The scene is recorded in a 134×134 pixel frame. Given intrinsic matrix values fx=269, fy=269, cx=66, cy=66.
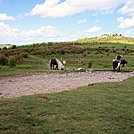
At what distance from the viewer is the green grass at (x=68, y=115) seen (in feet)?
27.2

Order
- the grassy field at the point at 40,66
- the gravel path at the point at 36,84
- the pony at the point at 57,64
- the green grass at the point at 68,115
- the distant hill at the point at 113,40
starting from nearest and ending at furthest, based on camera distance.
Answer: the green grass at the point at 68,115 < the gravel path at the point at 36,84 < the grassy field at the point at 40,66 < the pony at the point at 57,64 < the distant hill at the point at 113,40

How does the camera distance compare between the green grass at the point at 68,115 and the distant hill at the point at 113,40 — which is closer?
the green grass at the point at 68,115

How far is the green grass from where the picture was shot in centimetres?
828

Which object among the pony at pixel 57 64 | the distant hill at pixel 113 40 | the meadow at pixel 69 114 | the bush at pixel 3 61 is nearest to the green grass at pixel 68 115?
the meadow at pixel 69 114

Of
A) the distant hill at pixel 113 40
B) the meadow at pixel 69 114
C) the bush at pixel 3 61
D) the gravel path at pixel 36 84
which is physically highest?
the distant hill at pixel 113 40

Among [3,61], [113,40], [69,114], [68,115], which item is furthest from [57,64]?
[113,40]

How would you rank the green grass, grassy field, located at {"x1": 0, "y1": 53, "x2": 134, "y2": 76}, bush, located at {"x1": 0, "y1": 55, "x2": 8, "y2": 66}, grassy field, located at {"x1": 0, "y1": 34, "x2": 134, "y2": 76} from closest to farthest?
the green grass, grassy field, located at {"x1": 0, "y1": 53, "x2": 134, "y2": 76}, grassy field, located at {"x1": 0, "y1": 34, "x2": 134, "y2": 76}, bush, located at {"x1": 0, "y1": 55, "x2": 8, "y2": 66}

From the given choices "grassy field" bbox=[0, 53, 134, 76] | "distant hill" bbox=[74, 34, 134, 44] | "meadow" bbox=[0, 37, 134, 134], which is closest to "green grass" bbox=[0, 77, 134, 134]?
"meadow" bbox=[0, 37, 134, 134]

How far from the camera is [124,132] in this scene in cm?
834

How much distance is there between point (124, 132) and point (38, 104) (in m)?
3.96

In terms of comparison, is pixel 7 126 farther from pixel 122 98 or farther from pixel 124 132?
pixel 122 98

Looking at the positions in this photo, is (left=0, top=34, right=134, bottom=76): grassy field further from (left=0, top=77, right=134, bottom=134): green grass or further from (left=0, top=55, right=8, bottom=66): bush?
(left=0, top=77, right=134, bottom=134): green grass

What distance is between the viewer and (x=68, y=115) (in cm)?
955

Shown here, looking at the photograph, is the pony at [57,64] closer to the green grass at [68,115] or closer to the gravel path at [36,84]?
the gravel path at [36,84]
